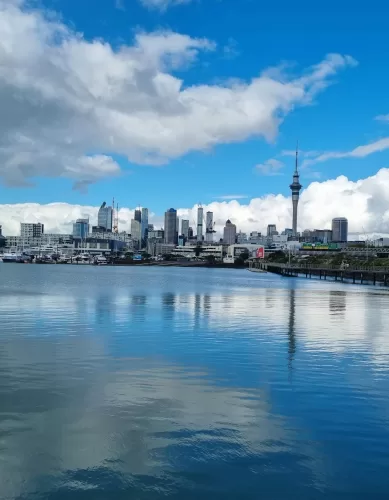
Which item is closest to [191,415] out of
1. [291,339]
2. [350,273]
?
[291,339]

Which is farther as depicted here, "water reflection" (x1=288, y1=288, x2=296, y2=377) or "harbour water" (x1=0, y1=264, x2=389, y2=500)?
"water reflection" (x1=288, y1=288, x2=296, y2=377)

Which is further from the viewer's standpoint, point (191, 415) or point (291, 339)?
point (291, 339)

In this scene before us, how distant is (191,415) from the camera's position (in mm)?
14461

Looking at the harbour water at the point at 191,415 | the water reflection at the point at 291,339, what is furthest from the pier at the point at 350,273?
the harbour water at the point at 191,415

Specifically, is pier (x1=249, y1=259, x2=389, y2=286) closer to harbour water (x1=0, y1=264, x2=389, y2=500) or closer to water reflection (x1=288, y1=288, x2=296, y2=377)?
water reflection (x1=288, y1=288, x2=296, y2=377)

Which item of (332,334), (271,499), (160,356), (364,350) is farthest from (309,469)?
(332,334)

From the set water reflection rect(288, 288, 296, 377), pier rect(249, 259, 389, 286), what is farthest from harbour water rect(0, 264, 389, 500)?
pier rect(249, 259, 389, 286)

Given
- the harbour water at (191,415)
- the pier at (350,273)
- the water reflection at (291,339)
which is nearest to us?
the harbour water at (191,415)

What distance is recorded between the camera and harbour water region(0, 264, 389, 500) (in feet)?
34.4

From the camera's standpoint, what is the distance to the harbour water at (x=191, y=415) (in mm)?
10484

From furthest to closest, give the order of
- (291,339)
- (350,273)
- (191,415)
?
(350,273), (291,339), (191,415)

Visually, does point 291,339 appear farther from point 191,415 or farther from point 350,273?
point 350,273

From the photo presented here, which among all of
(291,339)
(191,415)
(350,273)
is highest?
(191,415)

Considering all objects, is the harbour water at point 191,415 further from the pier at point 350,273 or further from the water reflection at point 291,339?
the pier at point 350,273
